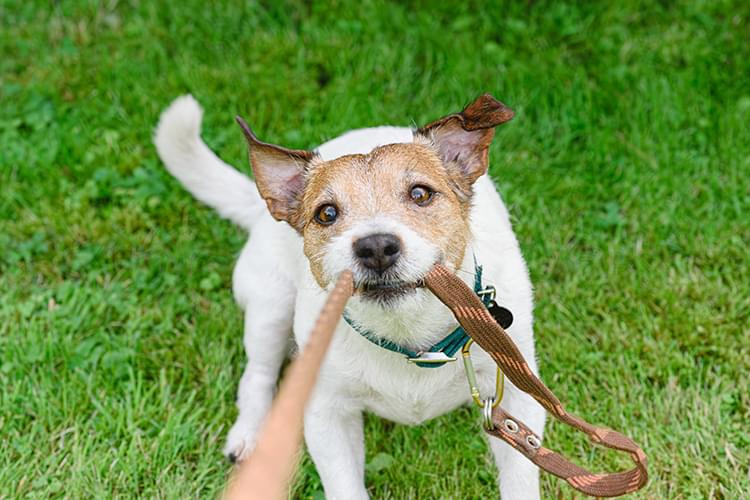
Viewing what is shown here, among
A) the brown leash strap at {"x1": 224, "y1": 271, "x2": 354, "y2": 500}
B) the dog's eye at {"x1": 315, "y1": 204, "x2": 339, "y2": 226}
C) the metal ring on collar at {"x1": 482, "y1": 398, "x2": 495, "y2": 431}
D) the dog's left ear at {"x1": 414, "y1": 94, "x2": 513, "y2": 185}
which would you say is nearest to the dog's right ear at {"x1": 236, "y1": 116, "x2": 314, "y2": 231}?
the dog's eye at {"x1": 315, "y1": 204, "x2": 339, "y2": 226}

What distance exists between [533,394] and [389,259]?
2.46ft

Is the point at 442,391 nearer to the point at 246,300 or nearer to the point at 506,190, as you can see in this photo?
the point at 246,300

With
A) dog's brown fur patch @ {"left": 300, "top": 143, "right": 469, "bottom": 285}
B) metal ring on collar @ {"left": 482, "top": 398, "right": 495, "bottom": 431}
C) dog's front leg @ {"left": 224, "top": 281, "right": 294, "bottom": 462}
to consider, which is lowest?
dog's front leg @ {"left": 224, "top": 281, "right": 294, "bottom": 462}

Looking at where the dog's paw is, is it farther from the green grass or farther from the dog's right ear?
the dog's right ear

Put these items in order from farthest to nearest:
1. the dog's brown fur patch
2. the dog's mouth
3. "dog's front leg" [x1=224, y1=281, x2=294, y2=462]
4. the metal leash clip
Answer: "dog's front leg" [x1=224, y1=281, x2=294, y2=462] < the metal leash clip < the dog's brown fur patch < the dog's mouth

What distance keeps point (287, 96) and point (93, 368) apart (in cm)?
237

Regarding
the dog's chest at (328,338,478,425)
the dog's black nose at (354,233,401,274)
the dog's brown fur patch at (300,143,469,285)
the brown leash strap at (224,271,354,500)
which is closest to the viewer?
the brown leash strap at (224,271,354,500)

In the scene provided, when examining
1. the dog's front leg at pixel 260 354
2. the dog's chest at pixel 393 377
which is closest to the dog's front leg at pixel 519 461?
the dog's chest at pixel 393 377

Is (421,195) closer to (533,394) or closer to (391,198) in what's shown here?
(391,198)

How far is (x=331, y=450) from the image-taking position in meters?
3.79

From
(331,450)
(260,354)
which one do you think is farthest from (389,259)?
(260,354)

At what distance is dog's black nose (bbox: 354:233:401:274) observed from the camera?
2966 millimetres

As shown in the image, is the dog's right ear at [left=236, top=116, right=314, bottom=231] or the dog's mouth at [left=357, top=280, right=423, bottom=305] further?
the dog's right ear at [left=236, top=116, right=314, bottom=231]

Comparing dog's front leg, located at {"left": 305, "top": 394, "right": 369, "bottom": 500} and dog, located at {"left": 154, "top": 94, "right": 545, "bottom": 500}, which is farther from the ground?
dog, located at {"left": 154, "top": 94, "right": 545, "bottom": 500}
